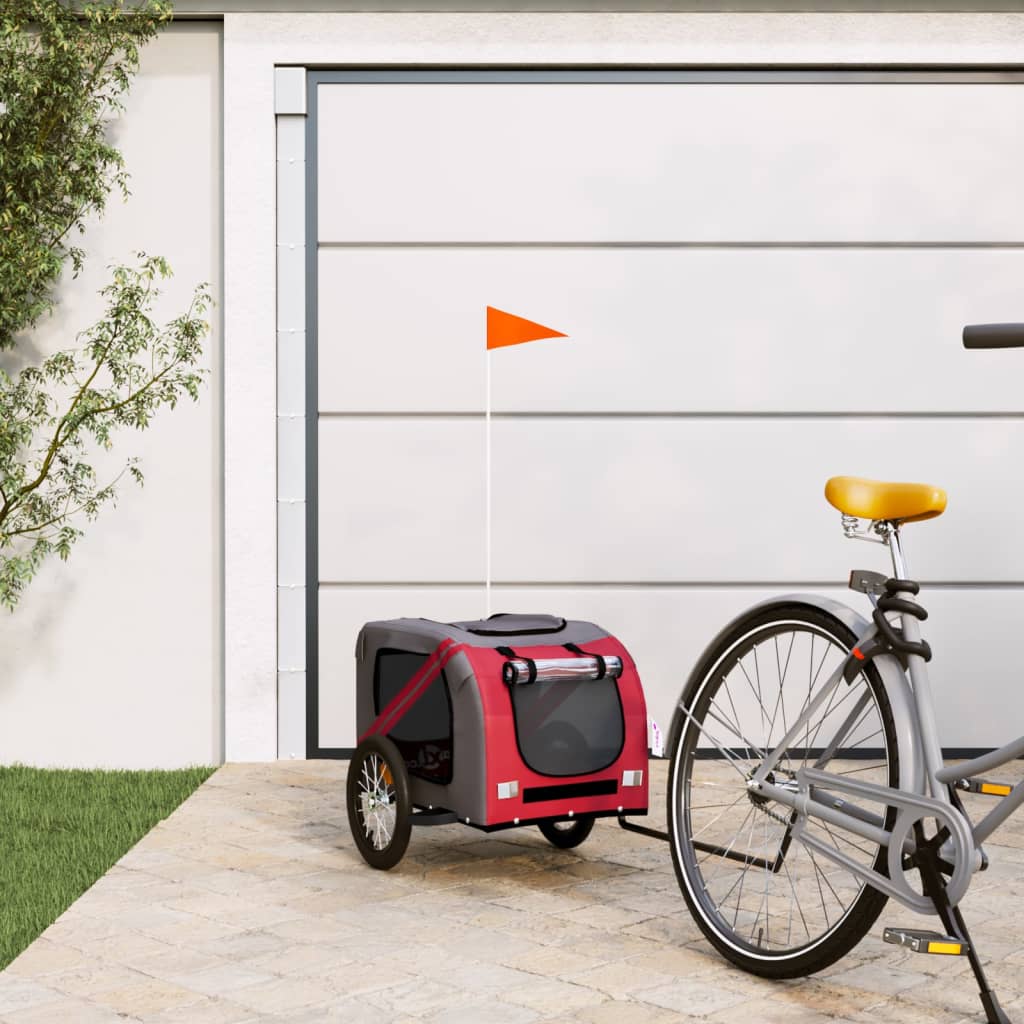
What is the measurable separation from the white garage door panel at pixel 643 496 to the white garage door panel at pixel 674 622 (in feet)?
0.24

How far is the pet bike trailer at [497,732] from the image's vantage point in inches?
137

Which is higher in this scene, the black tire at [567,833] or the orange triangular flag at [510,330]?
the orange triangular flag at [510,330]

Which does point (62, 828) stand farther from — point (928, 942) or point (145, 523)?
point (928, 942)

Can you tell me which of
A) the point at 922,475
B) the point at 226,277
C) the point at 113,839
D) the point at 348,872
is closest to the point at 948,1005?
the point at 348,872

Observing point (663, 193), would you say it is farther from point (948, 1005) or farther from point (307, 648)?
point (948, 1005)

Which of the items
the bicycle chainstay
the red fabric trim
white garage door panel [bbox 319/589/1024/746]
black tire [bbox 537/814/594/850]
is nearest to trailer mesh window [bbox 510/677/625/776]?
the red fabric trim

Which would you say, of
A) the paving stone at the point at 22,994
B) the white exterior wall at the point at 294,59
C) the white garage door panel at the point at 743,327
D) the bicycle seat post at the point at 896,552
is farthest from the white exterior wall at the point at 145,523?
the bicycle seat post at the point at 896,552

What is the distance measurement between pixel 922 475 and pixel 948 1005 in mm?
3087

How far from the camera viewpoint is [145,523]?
17.8 ft

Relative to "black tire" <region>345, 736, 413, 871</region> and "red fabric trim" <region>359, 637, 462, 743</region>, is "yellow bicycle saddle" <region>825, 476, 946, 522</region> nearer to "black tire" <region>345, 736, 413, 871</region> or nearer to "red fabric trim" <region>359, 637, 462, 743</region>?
"red fabric trim" <region>359, 637, 462, 743</region>

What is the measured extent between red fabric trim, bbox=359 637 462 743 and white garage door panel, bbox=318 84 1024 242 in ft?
7.57

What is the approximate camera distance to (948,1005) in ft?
9.02

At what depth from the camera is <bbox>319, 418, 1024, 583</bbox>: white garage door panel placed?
543 centimetres

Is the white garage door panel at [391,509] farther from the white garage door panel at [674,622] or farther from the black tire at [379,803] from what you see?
the black tire at [379,803]
